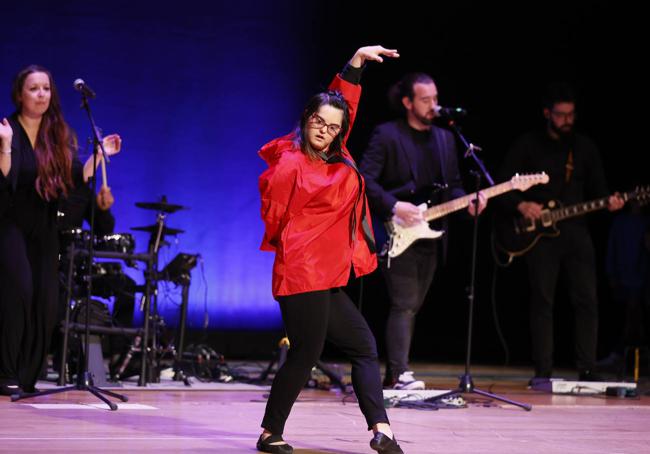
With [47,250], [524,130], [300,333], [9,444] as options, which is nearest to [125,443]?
[9,444]

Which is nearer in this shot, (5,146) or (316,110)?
(316,110)

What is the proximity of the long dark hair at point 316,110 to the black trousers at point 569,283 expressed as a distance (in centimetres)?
360

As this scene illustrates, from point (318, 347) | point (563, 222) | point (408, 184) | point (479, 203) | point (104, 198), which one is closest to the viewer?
point (318, 347)

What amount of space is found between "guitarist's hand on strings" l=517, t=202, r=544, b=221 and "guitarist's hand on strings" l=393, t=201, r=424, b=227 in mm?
1193

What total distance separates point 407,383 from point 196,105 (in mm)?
3729

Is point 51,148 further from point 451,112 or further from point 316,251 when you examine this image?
point 316,251

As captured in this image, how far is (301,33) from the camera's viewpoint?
907 cm

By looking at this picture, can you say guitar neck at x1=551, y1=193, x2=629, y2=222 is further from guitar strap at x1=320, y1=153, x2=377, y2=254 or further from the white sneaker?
guitar strap at x1=320, y1=153, x2=377, y2=254

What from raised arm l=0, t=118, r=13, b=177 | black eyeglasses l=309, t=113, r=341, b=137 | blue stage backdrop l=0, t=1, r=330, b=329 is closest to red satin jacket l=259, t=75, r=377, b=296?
black eyeglasses l=309, t=113, r=341, b=137

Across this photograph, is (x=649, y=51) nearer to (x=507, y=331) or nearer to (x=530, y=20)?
(x=530, y=20)

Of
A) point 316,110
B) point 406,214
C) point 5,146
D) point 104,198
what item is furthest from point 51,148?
point 316,110

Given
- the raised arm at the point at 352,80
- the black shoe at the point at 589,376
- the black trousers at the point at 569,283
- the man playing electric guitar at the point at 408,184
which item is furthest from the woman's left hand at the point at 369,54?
the black shoe at the point at 589,376

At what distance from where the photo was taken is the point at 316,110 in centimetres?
405

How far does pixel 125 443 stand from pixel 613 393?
13.0 ft
